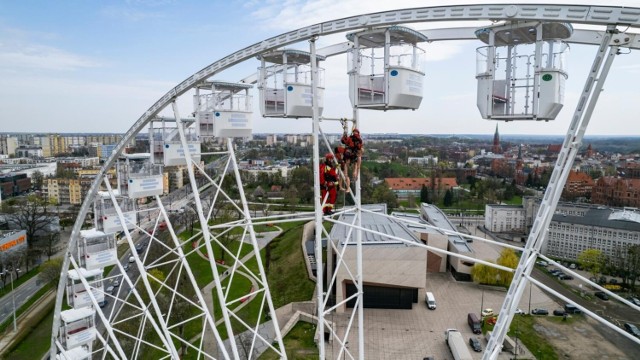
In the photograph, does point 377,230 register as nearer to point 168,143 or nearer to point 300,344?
point 300,344

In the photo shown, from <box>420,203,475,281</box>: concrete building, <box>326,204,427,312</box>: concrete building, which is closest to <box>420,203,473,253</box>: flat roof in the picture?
<box>420,203,475,281</box>: concrete building

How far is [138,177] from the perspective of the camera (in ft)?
44.4

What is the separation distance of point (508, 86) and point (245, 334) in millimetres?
22190

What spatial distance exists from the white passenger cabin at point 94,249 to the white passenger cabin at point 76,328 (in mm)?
1655

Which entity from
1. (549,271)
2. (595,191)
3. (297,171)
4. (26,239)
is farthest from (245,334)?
(595,191)

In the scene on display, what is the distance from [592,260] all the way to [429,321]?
2147cm

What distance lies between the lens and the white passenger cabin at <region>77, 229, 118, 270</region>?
1521 centimetres

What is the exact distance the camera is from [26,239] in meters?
45.5

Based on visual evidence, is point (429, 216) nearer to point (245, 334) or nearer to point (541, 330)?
point (541, 330)

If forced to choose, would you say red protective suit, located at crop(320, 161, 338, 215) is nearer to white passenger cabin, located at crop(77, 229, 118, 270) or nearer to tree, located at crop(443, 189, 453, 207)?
white passenger cabin, located at crop(77, 229, 118, 270)

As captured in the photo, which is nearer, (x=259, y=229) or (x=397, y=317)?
(x=397, y=317)

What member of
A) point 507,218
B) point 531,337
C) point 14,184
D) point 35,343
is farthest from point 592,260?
point 14,184

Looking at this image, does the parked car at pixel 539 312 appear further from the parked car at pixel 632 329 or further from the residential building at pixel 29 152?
the residential building at pixel 29 152

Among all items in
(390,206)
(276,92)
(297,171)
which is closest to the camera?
(276,92)
